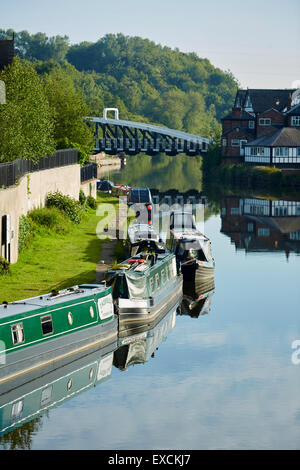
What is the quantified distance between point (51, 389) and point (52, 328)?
205 cm

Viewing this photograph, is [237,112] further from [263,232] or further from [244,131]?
[263,232]

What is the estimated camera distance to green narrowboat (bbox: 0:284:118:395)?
2436cm

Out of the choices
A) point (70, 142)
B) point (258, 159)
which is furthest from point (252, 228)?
point (258, 159)

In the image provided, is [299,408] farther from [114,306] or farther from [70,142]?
[70,142]

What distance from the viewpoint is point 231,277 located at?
44.5 meters

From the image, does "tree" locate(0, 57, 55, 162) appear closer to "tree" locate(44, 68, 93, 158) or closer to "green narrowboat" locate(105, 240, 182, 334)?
"green narrowboat" locate(105, 240, 182, 334)

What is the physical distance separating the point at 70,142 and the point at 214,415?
165ft

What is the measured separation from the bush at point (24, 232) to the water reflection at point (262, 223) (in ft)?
55.3

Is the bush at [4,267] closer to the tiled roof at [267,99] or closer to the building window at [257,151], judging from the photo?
the building window at [257,151]

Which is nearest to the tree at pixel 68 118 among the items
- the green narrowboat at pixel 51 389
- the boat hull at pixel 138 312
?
the boat hull at pixel 138 312

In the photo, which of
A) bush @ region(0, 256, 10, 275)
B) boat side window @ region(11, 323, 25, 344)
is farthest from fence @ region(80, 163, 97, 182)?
boat side window @ region(11, 323, 25, 344)

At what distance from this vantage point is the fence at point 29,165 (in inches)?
1528

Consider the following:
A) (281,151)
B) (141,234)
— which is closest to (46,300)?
(141,234)

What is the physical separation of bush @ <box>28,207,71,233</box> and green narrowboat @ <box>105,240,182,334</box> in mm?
11007
